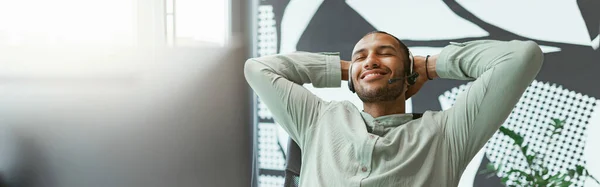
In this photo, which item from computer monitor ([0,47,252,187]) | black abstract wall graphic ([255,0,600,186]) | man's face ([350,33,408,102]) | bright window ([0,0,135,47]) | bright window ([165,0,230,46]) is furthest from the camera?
bright window ([165,0,230,46])

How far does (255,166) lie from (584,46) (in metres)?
1.53

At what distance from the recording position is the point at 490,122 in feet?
4.11

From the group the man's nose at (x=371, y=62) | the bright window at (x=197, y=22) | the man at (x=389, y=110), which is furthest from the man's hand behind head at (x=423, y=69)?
the bright window at (x=197, y=22)

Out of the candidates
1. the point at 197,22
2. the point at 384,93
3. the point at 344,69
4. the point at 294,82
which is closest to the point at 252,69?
the point at 294,82

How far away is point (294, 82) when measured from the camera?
4.91ft

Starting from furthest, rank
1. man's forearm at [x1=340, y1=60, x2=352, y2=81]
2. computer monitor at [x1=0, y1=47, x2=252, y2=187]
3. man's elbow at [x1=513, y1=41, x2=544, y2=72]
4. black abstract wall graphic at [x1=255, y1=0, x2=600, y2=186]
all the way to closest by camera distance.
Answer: black abstract wall graphic at [x1=255, y1=0, x2=600, y2=186], computer monitor at [x1=0, y1=47, x2=252, y2=187], man's forearm at [x1=340, y1=60, x2=352, y2=81], man's elbow at [x1=513, y1=41, x2=544, y2=72]

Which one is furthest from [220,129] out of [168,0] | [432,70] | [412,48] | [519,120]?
[432,70]

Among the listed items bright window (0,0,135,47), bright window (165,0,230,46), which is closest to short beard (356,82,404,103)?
bright window (0,0,135,47)

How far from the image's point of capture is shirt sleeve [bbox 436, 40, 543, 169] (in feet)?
4.01

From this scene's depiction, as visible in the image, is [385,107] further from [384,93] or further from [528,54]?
[528,54]

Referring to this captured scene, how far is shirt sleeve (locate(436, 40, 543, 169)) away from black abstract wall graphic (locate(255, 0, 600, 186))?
3.89ft

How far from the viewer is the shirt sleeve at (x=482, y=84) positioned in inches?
48.1

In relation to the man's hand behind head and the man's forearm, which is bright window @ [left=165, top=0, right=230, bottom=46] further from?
the man's hand behind head

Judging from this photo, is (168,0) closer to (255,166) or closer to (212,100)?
(212,100)
